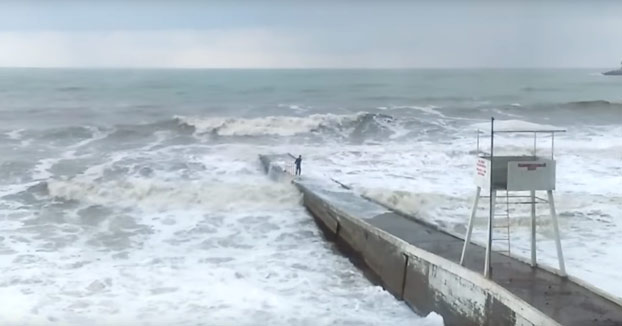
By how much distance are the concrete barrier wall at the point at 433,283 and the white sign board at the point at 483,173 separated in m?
0.84

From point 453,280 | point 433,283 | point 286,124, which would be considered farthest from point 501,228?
point 286,124

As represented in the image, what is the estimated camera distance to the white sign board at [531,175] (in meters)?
6.08

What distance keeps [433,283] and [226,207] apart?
660 centimetres

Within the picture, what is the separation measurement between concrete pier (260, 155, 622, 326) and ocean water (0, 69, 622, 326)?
1.06 ft

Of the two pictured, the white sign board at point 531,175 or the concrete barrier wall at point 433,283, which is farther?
the white sign board at point 531,175

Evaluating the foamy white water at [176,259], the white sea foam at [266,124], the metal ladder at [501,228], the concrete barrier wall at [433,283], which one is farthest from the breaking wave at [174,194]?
the white sea foam at [266,124]

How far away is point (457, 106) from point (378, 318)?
1117 inches

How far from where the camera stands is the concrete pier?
5.50 meters

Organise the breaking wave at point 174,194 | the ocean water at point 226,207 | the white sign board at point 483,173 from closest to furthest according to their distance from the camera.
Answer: the white sign board at point 483,173 → the ocean water at point 226,207 → the breaking wave at point 174,194

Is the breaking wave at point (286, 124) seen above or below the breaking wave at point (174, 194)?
above

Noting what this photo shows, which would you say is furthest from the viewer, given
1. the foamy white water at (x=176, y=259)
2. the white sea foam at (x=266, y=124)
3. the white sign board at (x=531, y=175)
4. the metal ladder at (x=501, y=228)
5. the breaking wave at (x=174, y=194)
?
the white sea foam at (x=266, y=124)

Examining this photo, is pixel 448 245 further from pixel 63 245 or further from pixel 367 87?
pixel 367 87

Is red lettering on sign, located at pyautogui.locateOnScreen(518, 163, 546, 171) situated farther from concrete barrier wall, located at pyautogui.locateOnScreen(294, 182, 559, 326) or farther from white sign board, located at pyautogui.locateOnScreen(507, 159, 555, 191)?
concrete barrier wall, located at pyautogui.locateOnScreen(294, 182, 559, 326)

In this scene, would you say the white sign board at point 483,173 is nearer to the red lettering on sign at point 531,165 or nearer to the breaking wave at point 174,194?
the red lettering on sign at point 531,165
